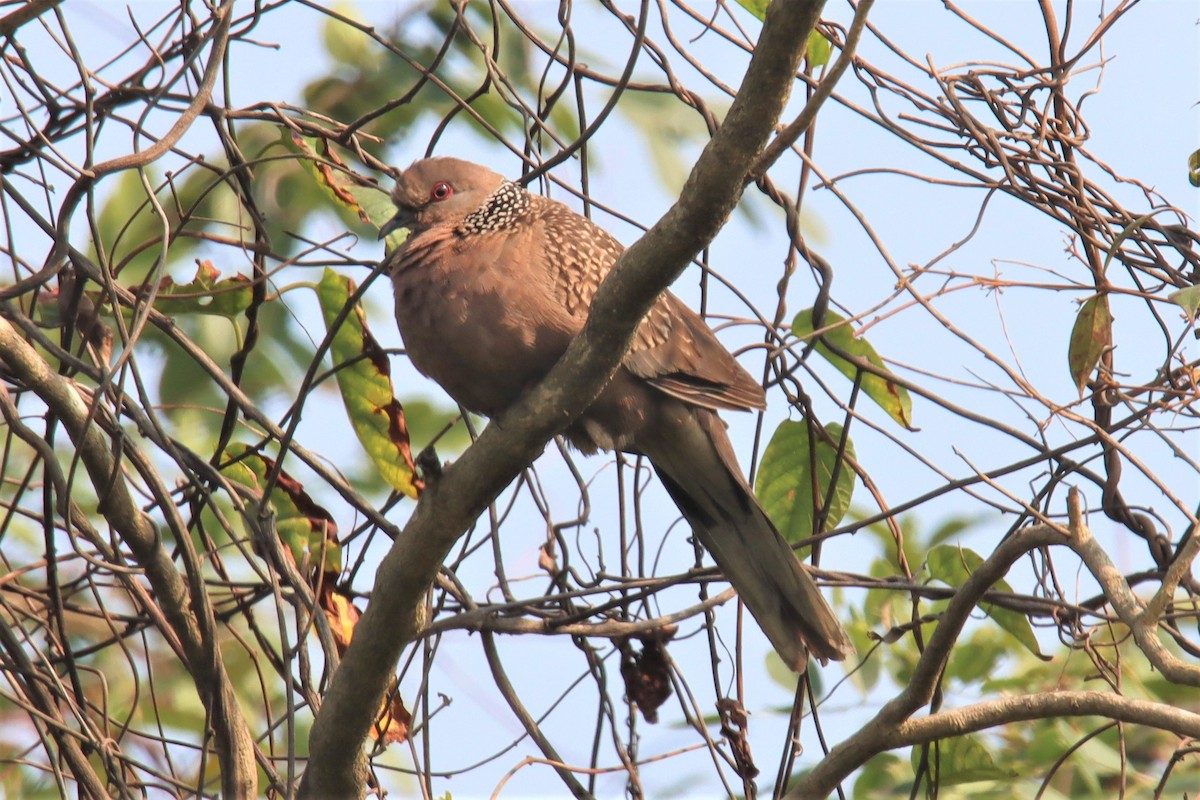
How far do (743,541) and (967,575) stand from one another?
0.62 m

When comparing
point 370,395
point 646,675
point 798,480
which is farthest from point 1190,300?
point 370,395

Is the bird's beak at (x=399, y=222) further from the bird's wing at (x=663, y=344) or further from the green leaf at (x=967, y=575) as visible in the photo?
the green leaf at (x=967, y=575)

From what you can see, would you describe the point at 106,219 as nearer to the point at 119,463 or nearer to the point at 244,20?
the point at 244,20

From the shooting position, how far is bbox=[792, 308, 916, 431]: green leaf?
338 centimetres

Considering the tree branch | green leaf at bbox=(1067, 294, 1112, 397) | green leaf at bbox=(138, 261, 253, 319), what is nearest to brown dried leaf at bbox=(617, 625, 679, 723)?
the tree branch

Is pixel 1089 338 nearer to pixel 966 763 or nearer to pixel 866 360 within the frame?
pixel 866 360

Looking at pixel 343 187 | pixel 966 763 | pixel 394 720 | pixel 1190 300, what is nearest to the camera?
pixel 1190 300

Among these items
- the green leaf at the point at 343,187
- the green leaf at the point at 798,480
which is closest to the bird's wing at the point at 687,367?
the green leaf at the point at 798,480

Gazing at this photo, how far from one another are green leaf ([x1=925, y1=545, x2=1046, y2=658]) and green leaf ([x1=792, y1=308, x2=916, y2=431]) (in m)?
0.35

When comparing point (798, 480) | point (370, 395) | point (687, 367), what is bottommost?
point (798, 480)

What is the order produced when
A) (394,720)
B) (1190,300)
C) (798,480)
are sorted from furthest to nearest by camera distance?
1. (798,480)
2. (394,720)
3. (1190,300)

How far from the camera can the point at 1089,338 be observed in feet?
9.77

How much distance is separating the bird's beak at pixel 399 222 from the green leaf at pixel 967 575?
186 cm

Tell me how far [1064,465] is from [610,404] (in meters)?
1.21
